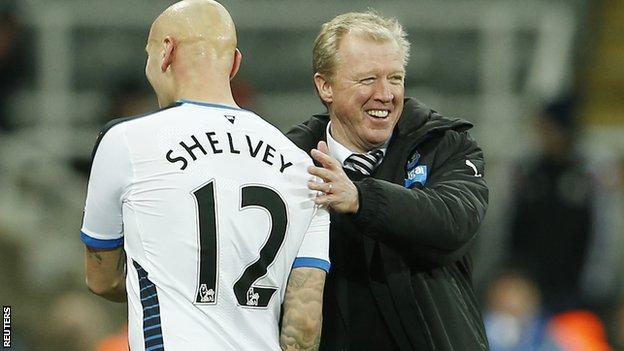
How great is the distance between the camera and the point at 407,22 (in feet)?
32.6

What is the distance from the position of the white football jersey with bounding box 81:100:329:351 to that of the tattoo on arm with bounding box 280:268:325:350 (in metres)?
0.07

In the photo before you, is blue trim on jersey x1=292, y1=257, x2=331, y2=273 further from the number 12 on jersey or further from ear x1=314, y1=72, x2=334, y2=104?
ear x1=314, y1=72, x2=334, y2=104

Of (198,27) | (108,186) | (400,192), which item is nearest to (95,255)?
(108,186)

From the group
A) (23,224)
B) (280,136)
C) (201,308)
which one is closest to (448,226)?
(280,136)

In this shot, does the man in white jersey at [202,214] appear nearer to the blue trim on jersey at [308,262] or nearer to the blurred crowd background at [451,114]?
the blue trim on jersey at [308,262]

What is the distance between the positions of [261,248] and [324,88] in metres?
0.99

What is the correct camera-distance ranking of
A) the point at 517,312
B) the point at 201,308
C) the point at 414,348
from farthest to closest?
the point at 517,312 < the point at 414,348 < the point at 201,308

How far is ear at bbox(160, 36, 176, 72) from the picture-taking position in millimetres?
3568

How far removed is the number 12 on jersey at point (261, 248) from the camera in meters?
3.41

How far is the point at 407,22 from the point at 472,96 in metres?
0.76

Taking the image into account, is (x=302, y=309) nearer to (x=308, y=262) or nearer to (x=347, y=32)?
(x=308, y=262)

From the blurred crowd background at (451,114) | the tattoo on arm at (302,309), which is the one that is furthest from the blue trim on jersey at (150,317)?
the blurred crowd background at (451,114)

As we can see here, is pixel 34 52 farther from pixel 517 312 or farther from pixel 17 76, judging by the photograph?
pixel 517 312

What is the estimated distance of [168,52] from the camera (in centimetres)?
356
